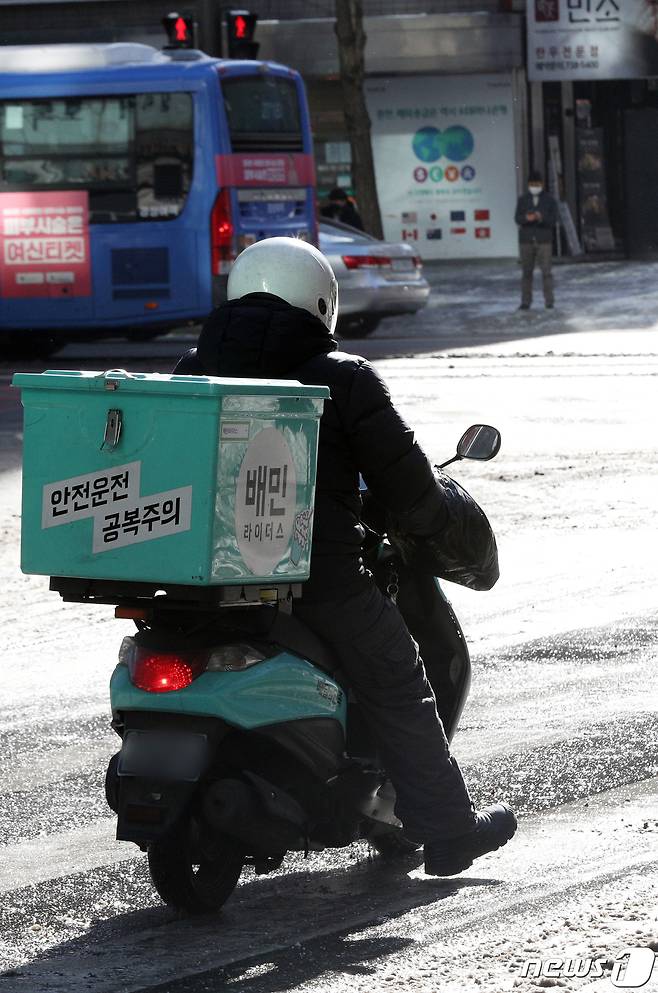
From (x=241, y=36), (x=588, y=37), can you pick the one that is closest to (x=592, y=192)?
(x=588, y=37)

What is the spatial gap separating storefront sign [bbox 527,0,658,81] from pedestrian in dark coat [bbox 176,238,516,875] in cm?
2908

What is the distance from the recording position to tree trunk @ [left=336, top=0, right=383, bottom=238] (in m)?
27.6

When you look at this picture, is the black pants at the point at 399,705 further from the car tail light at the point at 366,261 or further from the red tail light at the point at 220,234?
the car tail light at the point at 366,261

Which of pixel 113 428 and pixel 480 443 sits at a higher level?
pixel 113 428

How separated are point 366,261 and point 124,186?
3137mm

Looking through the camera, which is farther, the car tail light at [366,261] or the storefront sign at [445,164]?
the storefront sign at [445,164]

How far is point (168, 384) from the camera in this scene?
4078 mm

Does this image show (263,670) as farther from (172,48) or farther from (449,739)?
(172,48)

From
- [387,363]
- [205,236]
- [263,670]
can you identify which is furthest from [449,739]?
[205,236]

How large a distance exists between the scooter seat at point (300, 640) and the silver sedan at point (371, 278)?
18320 millimetres

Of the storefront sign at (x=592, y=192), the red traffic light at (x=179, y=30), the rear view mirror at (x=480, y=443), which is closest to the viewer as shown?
the rear view mirror at (x=480, y=443)

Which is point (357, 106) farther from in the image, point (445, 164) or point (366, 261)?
point (445, 164)

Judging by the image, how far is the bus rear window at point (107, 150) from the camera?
71.9 ft

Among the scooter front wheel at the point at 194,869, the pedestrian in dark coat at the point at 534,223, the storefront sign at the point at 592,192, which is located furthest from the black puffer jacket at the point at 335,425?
the storefront sign at the point at 592,192
